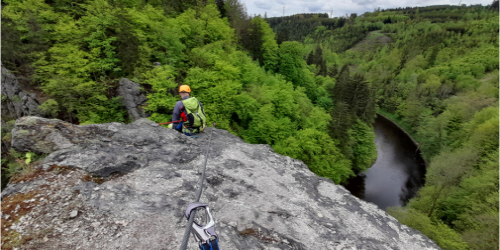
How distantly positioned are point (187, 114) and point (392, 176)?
3455 centimetres

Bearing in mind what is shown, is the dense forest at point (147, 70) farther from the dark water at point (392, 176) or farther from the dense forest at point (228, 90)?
the dark water at point (392, 176)

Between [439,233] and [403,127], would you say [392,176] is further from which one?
[403,127]

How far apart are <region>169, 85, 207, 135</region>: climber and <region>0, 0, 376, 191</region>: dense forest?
422cm

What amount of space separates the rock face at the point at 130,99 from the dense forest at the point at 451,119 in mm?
18749

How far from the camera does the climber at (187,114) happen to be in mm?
7332

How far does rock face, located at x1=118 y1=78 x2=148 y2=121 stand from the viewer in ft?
41.2

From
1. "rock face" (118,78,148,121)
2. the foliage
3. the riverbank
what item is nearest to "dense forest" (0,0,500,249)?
the foliage

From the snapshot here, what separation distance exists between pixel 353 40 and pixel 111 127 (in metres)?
168

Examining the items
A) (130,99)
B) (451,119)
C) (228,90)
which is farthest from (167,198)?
(451,119)

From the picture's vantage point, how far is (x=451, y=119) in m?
34.2

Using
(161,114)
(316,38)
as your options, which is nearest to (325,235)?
(161,114)

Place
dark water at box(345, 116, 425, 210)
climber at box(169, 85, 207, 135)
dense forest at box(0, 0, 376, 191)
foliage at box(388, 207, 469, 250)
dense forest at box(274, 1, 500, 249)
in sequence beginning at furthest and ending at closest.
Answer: dark water at box(345, 116, 425, 210) < dense forest at box(274, 1, 500, 249) < foliage at box(388, 207, 469, 250) < dense forest at box(0, 0, 376, 191) < climber at box(169, 85, 207, 135)

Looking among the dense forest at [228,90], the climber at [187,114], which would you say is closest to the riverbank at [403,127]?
the dense forest at [228,90]

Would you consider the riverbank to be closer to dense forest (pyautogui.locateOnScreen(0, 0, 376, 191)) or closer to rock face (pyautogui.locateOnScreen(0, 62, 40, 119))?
dense forest (pyautogui.locateOnScreen(0, 0, 376, 191))
